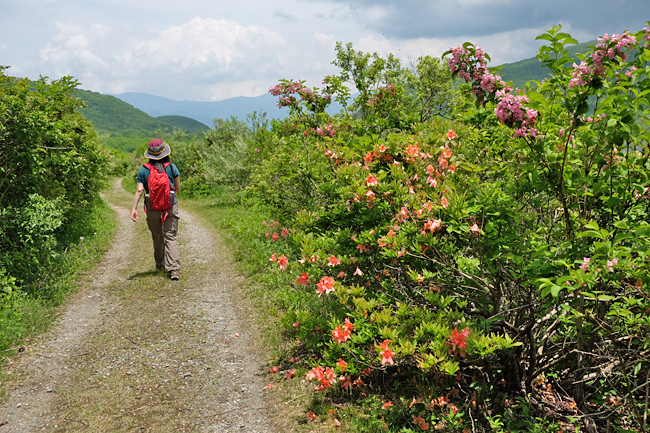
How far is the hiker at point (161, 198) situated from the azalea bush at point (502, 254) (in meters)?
3.32

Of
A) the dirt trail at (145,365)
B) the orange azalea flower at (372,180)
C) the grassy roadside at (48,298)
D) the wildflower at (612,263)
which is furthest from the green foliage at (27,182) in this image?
the wildflower at (612,263)

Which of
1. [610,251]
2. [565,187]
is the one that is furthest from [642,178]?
[610,251]

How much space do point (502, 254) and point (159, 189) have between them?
553cm

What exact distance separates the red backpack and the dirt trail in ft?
4.41

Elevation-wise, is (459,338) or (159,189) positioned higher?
(159,189)

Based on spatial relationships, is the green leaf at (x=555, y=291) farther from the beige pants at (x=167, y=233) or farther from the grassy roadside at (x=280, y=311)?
the beige pants at (x=167, y=233)

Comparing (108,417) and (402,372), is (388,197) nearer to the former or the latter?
(402,372)

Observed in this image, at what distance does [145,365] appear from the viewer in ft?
14.9

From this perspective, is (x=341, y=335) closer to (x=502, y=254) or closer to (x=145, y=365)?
(x=502, y=254)

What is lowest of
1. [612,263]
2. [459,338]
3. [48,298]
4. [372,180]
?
[48,298]

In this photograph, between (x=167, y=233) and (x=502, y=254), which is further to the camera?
(x=167, y=233)

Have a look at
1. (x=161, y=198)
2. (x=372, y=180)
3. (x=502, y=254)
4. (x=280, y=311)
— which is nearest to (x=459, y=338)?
(x=502, y=254)

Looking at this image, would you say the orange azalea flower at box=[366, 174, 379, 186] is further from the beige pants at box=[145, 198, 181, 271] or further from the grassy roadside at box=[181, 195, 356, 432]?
the beige pants at box=[145, 198, 181, 271]

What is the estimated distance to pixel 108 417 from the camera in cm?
367
